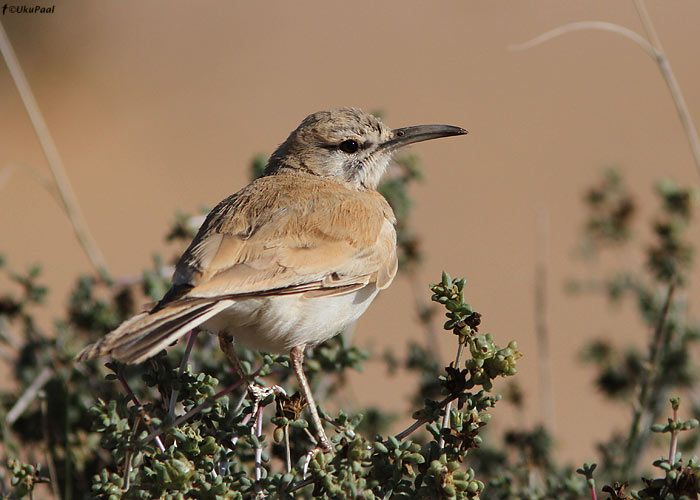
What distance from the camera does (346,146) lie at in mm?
4230

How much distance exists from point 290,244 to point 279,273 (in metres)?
0.22

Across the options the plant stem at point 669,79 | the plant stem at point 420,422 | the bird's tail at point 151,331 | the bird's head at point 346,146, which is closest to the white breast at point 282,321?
the bird's tail at point 151,331

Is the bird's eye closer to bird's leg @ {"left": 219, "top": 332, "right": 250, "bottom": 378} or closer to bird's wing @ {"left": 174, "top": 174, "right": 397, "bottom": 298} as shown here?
bird's wing @ {"left": 174, "top": 174, "right": 397, "bottom": 298}

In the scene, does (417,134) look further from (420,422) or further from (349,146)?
(420,422)

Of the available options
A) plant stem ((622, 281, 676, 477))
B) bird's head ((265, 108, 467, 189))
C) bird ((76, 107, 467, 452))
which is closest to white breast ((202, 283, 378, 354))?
bird ((76, 107, 467, 452))

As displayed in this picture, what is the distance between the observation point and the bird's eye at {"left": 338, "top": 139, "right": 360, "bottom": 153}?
166 inches

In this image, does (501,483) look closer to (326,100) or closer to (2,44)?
(2,44)

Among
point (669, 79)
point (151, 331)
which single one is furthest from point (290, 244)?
point (669, 79)

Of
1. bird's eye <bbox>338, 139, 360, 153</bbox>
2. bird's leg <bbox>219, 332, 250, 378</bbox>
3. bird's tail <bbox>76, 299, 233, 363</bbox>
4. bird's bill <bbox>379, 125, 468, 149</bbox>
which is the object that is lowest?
bird's leg <bbox>219, 332, 250, 378</bbox>

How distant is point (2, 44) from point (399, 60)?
14458 millimetres

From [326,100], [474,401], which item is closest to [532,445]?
[474,401]

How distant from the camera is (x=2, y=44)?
4.00 meters

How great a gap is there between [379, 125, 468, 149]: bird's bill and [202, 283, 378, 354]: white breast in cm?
126

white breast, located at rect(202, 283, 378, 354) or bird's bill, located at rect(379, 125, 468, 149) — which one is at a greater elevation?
bird's bill, located at rect(379, 125, 468, 149)
